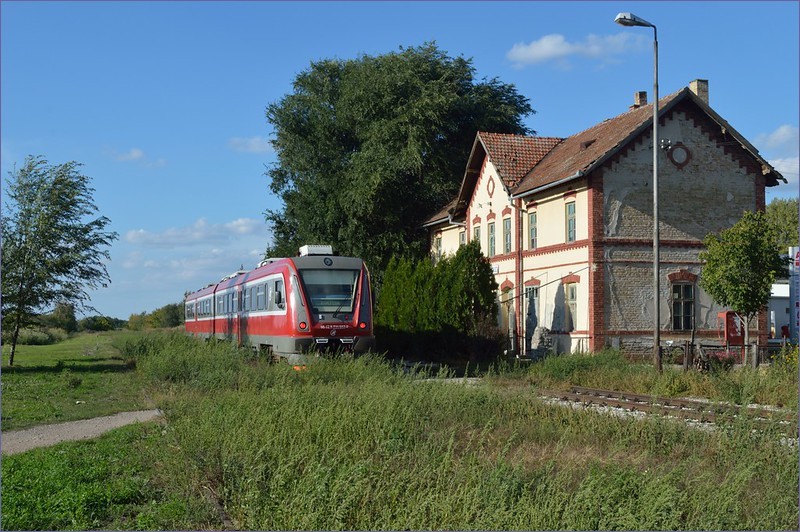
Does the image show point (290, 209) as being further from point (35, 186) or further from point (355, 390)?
point (355, 390)

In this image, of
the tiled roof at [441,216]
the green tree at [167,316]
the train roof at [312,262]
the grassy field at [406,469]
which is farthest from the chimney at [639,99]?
the green tree at [167,316]

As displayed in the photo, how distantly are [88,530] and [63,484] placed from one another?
4.97ft

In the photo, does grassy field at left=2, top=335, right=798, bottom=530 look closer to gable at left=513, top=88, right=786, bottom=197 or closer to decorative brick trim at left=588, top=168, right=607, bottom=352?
decorative brick trim at left=588, top=168, right=607, bottom=352

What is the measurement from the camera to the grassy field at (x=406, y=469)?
273 inches

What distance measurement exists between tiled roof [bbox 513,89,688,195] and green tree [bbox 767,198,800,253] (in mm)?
34046

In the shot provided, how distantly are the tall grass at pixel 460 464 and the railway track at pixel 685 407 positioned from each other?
1.31 feet

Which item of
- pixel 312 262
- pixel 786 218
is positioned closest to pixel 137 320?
pixel 786 218

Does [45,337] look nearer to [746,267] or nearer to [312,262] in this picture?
[312,262]

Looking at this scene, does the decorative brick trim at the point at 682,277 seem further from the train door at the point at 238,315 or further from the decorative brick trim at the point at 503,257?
the train door at the point at 238,315

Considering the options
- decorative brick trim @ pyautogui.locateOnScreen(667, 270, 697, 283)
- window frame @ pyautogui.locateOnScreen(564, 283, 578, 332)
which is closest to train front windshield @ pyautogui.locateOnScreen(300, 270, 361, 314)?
window frame @ pyautogui.locateOnScreen(564, 283, 578, 332)

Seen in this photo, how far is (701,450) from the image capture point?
8930 millimetres

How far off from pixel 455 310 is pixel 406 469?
21.2 metres

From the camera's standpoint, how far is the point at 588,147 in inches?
1262

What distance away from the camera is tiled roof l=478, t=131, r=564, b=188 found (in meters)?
35.1
